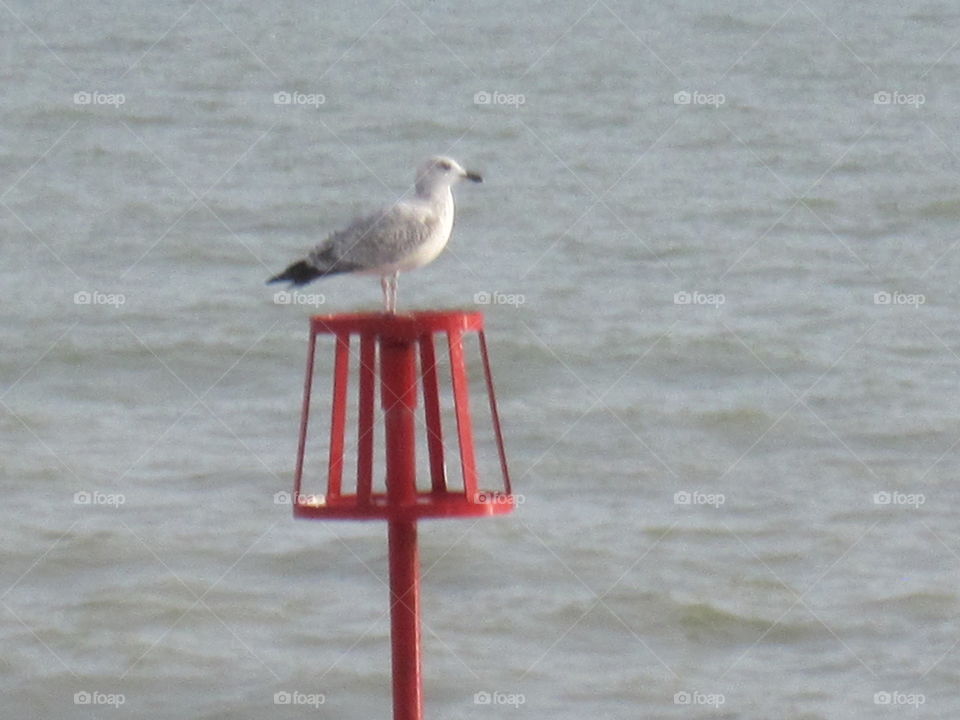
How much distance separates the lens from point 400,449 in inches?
221

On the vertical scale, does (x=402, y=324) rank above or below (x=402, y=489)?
above

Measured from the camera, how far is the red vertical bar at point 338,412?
5648 millimetres

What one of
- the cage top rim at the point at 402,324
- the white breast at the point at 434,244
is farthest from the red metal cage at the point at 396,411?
the white breast at the point at 434,244

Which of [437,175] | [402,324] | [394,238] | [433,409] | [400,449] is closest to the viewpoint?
[402,324]

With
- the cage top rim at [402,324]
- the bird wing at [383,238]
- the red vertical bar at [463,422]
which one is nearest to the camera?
the cage top rim at [402,324]

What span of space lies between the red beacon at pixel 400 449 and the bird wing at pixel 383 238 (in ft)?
2.17

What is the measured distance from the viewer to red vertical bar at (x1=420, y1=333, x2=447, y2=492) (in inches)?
224

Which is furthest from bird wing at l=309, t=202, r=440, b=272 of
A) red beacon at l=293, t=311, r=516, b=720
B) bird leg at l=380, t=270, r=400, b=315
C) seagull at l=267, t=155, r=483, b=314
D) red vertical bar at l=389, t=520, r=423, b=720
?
red vertical bar at l=389, t=520, r=423, b=720

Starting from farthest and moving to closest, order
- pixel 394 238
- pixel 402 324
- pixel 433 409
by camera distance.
→ pixel 394 238
pixel 433 409
pixel 402 324

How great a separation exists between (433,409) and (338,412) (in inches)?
11.1

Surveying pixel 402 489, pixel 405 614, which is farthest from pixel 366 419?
pixel 405 614

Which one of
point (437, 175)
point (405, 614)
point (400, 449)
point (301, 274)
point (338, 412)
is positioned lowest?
point (405, 614)

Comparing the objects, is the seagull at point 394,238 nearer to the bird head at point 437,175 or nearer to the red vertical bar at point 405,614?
the bird head at point 437,175

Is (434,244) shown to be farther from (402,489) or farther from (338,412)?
(402,489)
